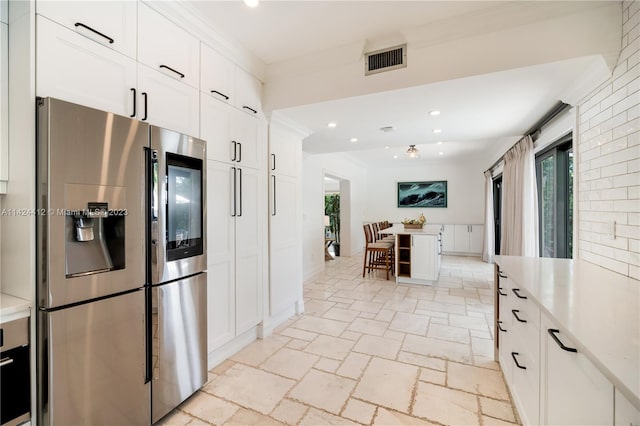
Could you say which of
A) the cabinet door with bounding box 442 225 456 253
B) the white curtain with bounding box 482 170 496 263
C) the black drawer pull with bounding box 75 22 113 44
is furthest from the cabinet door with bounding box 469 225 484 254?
the black drawer pull with bounding box 75 22 113 44

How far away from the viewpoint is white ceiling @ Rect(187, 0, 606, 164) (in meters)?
2.02

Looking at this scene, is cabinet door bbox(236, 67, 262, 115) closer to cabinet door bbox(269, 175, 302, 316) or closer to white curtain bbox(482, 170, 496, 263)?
cabinet door bbox(269, 175, 302, 316)

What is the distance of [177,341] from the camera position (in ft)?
6.00

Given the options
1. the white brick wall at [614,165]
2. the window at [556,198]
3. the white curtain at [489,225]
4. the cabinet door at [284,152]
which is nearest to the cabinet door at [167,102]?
the cabinet door at [284,152]

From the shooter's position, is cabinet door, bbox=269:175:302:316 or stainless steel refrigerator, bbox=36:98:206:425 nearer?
stainless steel refrigerator, bbox=36:98:206:425

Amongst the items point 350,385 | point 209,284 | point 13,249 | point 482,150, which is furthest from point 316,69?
point 482,150

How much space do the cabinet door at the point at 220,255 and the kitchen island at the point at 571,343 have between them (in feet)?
6.84

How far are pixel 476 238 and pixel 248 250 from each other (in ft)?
23.5

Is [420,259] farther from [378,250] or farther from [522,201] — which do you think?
[522,201]

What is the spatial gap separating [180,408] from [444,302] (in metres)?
3.41

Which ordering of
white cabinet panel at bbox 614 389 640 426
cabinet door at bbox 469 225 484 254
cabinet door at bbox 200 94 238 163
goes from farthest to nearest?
cabinet door at bbox 469 225 484 254 < cabinet door at bbox 200 94 238 163 < white cabinet panel at bbox 614 389 640 426

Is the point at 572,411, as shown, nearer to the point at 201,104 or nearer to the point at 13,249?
the point at 13,249

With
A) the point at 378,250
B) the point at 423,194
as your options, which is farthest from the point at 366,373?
the point at 423,194

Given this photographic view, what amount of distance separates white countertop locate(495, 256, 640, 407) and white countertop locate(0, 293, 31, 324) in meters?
2.12
